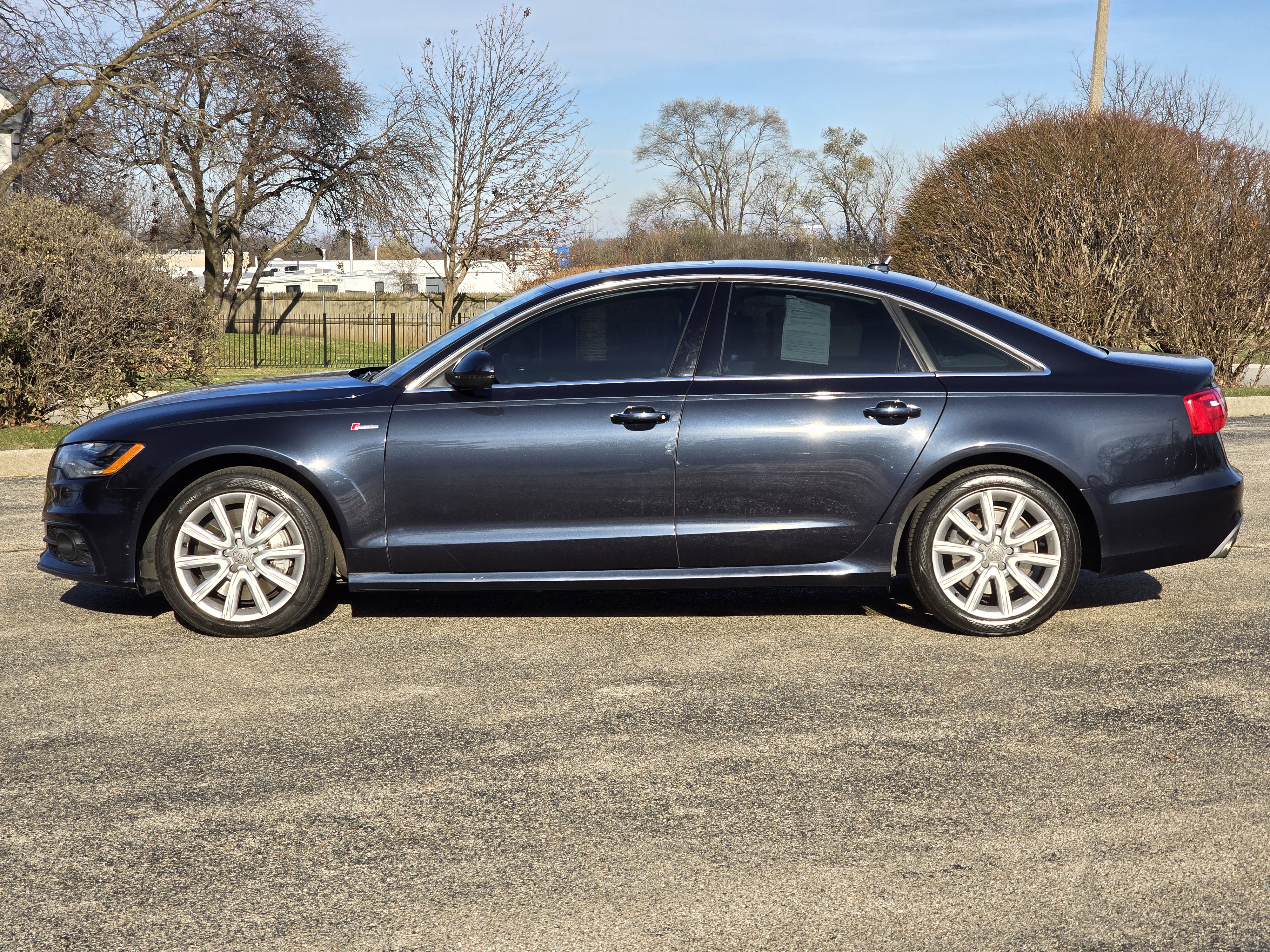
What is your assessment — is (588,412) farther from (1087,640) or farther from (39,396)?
(39,396)

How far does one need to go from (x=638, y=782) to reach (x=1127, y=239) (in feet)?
49.8

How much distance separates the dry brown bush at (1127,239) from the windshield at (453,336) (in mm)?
12811

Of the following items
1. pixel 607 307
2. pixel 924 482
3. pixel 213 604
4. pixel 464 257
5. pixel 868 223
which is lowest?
pixel 213 604

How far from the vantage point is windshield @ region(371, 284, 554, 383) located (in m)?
5.48

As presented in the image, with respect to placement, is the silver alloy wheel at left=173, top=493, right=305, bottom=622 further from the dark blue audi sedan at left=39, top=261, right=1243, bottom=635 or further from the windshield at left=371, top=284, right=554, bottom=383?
the windshield at left=371, top=284, right=554, bottom=383

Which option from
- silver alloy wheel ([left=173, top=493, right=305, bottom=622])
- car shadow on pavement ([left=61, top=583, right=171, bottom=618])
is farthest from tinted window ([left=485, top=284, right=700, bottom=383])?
car shadow on pavement ([left=61, top=583, right=171, bottom=618])

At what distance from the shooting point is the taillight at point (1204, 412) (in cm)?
542

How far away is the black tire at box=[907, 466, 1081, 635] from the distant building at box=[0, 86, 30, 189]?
77.4 feet

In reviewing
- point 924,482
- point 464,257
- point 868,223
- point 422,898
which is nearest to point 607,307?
point 924,482

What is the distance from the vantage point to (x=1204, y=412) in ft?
17.8

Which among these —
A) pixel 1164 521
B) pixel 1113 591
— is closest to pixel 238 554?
pixel 1164 521

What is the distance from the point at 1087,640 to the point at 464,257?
18.5 metres

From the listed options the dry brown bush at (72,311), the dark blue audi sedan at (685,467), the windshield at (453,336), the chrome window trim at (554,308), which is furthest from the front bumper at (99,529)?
the dry brown bush at (72,311)

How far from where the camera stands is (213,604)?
17.7 ft
